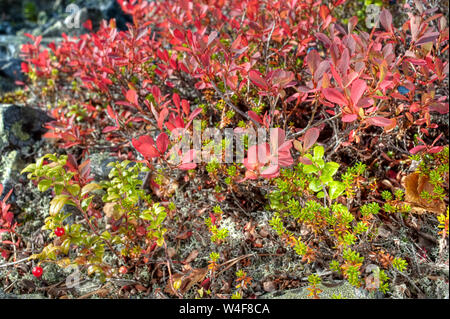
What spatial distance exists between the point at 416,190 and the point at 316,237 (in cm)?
60

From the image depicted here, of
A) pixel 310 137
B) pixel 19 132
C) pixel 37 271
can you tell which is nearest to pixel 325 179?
pixel 310 137

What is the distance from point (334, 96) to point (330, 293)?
38.1 inches

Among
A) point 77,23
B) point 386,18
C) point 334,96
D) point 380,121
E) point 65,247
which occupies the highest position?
point 77,23

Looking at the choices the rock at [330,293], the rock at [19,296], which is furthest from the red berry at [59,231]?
the rock at [330,293]

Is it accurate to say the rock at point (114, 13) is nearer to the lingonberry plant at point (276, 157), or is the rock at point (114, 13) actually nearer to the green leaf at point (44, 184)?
the lingonberry plant at point (276, 157)

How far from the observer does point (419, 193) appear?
1847 millimetres

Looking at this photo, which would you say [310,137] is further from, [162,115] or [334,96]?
[162,115]

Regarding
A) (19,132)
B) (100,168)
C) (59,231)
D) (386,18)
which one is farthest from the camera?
(19,132)

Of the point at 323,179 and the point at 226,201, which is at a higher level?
the point at 323,179

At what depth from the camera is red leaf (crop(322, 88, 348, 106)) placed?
1.44 meters

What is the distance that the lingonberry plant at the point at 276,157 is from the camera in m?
1.62

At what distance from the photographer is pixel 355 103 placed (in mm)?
1447
